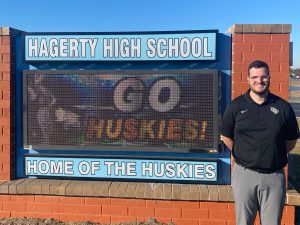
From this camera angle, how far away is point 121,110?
506 centimetres

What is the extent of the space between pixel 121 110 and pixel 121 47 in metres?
0.84

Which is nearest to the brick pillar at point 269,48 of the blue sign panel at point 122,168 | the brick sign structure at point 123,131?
the brick sign structure at point 123,131

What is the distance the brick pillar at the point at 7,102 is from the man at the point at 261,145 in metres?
3.19

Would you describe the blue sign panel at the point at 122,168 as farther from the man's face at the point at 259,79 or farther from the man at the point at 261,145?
the man's face at the point at 259,79

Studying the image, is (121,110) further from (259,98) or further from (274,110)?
(274,110)

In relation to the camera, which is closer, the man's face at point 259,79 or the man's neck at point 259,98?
the man's face at point 259,79

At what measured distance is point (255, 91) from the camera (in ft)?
10.6

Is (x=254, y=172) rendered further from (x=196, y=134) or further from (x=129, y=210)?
(x=129, y=210)

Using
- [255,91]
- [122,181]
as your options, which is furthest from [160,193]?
[255,91]

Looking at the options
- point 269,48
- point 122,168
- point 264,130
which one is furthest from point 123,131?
point 264,130

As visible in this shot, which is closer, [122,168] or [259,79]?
[259,79]

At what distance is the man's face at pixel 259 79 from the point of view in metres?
3.17

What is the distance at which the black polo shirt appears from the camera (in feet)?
10.6

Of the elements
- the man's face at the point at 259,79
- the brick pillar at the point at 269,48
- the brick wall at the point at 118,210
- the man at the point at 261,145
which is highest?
the brick pillar at the point at 269,48
